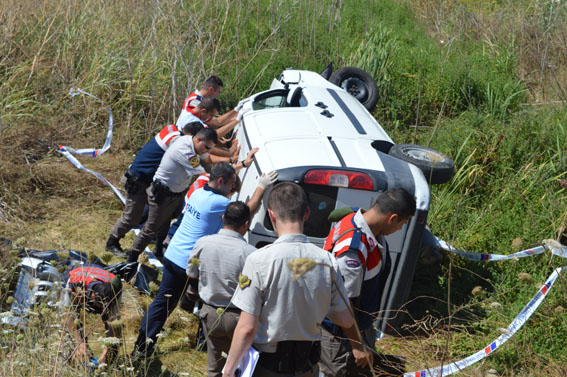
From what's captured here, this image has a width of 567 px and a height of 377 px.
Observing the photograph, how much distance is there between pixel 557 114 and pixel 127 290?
6.41 meters

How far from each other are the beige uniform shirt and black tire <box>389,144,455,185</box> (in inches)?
97.3

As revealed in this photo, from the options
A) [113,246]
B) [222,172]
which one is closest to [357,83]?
[113,246]

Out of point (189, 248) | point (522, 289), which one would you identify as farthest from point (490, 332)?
point (189, 248)

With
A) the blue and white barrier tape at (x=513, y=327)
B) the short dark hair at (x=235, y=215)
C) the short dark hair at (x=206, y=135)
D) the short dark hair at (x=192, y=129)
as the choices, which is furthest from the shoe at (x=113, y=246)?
the blue and white barrier tape at (x=513, y=327)

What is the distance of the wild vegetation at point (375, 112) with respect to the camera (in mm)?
5848

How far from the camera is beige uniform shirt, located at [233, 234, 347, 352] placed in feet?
Result: 9.57

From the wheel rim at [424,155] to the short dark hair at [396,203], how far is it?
180 centimetres

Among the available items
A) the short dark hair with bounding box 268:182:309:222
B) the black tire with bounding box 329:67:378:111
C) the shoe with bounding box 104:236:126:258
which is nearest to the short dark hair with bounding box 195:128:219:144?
the shoe with bounding box 104:236:126:258

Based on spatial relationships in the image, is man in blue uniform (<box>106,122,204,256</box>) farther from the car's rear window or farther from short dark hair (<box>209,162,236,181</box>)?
the car's rear window

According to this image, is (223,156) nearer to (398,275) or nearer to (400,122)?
(398,275)

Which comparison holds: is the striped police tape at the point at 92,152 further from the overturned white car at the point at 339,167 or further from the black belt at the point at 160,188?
the overturned white car at the point at 339,167

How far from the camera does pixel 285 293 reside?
9.68 ft

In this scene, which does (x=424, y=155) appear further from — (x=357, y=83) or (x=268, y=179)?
(x=357, y=83)

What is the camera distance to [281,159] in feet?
A: 15.9
